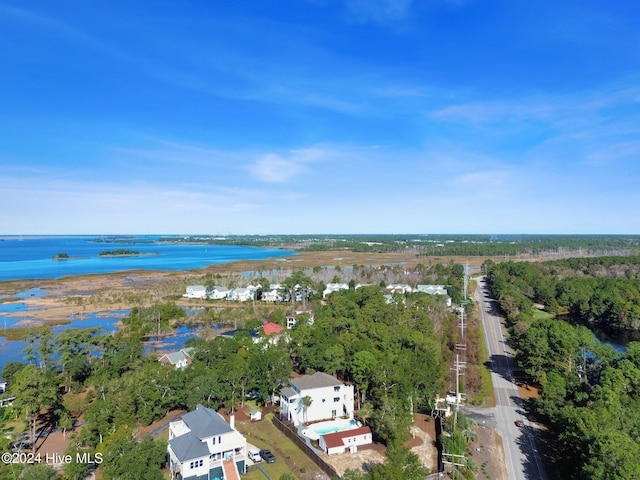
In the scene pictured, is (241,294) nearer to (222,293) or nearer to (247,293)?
(247,293)

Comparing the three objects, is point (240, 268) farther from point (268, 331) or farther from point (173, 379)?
point (173, 379)

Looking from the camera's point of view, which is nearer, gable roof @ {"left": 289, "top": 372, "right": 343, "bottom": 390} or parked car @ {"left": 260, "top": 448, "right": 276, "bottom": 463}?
parked car @ {"left": 260, "top": 448, "right": 276, "bottom": 463}

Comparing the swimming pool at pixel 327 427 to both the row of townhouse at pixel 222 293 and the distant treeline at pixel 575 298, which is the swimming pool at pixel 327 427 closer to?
the distant treeline at pixel 575 298

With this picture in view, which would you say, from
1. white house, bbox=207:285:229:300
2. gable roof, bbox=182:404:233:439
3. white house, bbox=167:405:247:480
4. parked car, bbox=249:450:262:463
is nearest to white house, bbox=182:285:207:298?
white house, bbox=207:285:229:300

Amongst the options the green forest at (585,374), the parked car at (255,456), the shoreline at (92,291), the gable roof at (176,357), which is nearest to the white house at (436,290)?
the green forest at (585,374)

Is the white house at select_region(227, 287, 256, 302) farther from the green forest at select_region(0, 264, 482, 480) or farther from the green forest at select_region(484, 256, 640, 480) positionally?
the green forest at select_region(484, 256, 640, 480)

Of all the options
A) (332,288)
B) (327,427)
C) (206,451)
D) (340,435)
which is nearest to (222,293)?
(332,288)
